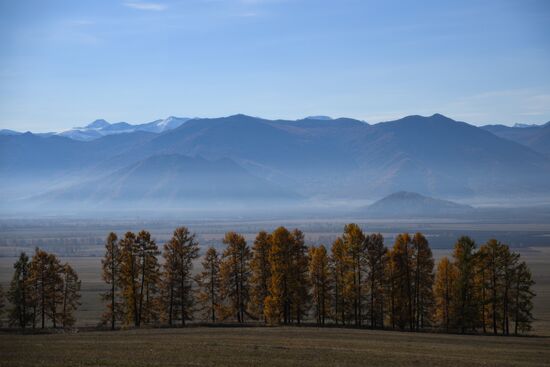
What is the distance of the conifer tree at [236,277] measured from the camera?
64312 mm

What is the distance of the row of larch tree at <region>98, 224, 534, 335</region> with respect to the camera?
203 feet

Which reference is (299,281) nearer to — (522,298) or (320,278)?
(320,278)

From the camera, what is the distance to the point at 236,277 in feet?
212

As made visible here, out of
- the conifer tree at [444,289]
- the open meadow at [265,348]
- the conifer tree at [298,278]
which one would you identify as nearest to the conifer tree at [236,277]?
the conifer tree at [298,278]

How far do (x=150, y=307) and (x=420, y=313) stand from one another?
25474mm

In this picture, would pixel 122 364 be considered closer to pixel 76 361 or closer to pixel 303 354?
pixel 76 361

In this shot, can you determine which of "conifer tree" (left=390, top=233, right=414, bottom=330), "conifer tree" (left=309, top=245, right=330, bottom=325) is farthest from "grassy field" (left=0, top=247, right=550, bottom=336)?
"conifer tree" (left=309, top=245, right=330, bottom=325)

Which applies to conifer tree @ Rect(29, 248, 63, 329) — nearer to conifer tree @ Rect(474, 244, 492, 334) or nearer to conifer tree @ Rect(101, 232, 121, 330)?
conifer tree @ Rect(101, 232, 121, 330)

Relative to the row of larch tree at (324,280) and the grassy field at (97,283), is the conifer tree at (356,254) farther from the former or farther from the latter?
the grassy field at (97,283)

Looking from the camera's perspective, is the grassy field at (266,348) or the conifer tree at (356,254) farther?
the conifer tree at (356,254)

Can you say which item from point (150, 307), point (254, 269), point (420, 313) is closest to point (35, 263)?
point (150, 307)

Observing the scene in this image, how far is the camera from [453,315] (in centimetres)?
6303

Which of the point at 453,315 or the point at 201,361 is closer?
the point at 201,361

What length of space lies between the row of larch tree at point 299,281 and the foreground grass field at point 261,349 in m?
8.28
